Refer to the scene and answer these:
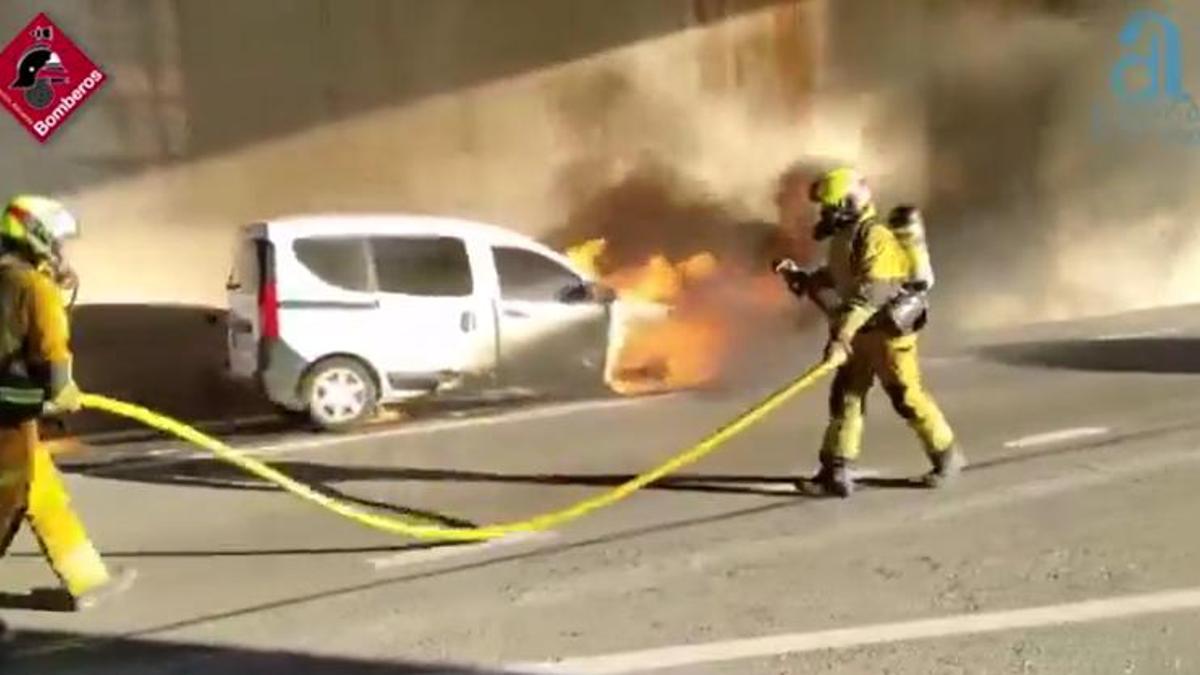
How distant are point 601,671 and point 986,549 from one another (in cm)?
231

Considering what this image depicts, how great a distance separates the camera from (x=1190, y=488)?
7891mm

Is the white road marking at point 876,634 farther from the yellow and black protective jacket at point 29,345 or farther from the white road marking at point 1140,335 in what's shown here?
the white road marking at point 1140,335

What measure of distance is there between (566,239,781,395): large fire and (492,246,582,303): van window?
648 millimetres

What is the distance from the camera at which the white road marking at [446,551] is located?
23.0 feet

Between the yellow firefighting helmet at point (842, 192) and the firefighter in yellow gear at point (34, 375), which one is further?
the yellow firefighting helmet at point (842, 192)

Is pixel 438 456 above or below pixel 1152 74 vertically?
below

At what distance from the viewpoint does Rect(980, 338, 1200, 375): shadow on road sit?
1152 centimetres

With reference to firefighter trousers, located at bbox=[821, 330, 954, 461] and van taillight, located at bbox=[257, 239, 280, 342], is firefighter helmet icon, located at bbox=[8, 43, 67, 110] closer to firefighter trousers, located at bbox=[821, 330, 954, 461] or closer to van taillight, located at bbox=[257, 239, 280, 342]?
van taillight, located at bbox=[257, 239, 280, 342]

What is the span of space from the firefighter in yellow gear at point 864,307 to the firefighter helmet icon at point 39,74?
676 cm

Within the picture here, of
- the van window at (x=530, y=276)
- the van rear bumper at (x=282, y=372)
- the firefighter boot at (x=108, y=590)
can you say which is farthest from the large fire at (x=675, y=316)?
the firefighter boot at (x=108, y=590)

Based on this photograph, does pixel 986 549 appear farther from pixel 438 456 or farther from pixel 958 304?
pixel 958 304

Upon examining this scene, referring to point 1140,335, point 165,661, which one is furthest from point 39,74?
point 1140,335

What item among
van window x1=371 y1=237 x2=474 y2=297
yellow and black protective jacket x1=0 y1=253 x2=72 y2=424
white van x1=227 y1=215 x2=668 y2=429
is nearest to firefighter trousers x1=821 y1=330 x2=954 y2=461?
white van x1=227 y1=215 x2=668 y2=429

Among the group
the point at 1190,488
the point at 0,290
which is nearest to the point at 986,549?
the point at 1190,488
